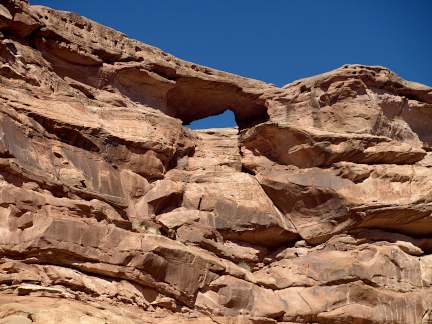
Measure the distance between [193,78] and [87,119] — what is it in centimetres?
840

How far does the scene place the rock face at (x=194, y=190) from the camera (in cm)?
1562

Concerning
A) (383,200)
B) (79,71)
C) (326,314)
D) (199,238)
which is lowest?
(326,314)

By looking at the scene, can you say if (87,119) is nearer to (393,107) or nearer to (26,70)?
(26,70)

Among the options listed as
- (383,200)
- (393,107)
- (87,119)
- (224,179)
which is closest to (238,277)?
(224,179)

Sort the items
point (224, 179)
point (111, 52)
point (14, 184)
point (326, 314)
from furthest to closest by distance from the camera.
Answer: point (111, 52), point (224, 179), point (326, 314), point (14, 184)

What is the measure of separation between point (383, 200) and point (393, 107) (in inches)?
300

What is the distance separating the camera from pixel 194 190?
74.3 feet

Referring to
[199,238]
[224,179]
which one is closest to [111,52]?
[224,179]

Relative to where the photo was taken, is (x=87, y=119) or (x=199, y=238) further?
(x=87, y=119)

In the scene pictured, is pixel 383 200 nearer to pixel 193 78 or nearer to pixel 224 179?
pixel 224 179

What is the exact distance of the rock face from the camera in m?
15.6

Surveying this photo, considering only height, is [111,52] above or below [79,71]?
above

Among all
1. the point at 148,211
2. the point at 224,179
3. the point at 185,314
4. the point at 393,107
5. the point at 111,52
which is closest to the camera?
the point at 185,314

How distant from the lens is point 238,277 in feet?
63.5
